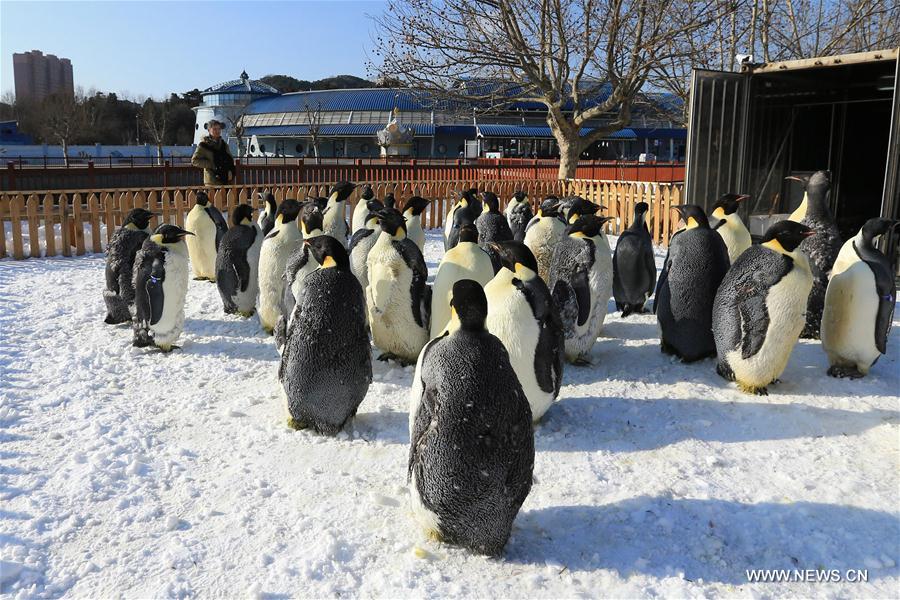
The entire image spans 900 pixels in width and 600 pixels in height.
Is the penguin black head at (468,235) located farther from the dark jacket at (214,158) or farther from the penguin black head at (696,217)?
the dark jacket at (214,158)

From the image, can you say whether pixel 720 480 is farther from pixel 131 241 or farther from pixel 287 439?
pixel 131 241

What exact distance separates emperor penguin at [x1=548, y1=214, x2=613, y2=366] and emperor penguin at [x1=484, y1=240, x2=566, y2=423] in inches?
43.2

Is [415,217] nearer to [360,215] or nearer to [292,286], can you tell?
[360,215]

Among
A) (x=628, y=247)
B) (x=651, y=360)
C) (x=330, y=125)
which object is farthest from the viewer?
(x=330, y=125)

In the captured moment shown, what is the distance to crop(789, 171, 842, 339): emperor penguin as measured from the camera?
574 cm

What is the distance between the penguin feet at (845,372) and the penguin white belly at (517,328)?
242 centimetres

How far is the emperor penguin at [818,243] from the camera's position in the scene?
226 inches

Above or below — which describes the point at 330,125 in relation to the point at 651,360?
above

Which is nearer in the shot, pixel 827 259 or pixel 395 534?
pixel 395 534

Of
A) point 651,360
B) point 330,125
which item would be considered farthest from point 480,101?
point 330,125

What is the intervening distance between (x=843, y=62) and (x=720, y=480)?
20.5 feet

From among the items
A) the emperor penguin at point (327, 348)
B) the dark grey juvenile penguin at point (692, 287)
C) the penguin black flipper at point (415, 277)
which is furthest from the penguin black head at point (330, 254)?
the dark grey juvenile penguin at point (692, 287)

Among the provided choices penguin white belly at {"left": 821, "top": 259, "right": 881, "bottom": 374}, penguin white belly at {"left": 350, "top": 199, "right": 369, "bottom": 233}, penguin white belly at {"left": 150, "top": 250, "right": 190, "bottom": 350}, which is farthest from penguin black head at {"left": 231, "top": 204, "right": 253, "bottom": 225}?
penguin white belly at {"left": 821, "top": 259, "right": 881, "bottom": 374}

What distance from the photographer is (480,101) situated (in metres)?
14.9
